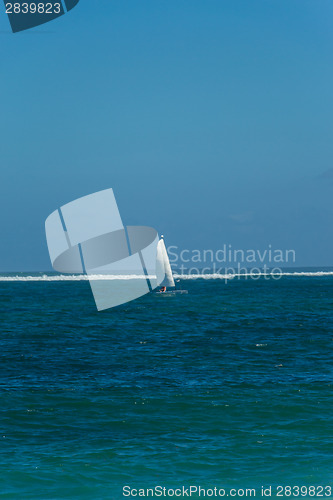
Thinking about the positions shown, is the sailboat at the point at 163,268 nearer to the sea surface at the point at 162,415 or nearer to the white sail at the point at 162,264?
the white sail at the point at 162,264

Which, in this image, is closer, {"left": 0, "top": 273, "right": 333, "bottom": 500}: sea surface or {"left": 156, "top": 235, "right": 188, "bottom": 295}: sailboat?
{"left": 0, "top": 273, "right": 333, "bottom": 500}: sea surface

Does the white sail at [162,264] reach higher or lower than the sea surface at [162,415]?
lower

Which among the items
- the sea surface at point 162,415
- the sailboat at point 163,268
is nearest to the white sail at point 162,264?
the sailboat at point 163,268

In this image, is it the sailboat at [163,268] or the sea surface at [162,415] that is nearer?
the sea surface at [162,415]

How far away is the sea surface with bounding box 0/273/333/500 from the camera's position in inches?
608

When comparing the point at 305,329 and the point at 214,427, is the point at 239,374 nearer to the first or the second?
the point at 214,427

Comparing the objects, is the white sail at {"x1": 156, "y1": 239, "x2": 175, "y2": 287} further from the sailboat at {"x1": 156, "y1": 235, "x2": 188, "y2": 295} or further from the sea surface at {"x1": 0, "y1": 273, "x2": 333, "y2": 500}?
the sea surface at {"x1": 0, "y1": 273, "x2": 333, "y2": 500}

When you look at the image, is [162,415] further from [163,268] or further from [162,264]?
[163,268]

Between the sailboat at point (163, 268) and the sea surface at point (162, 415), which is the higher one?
the sea surface at point (162, 415)

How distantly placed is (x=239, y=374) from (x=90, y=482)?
14848 mm

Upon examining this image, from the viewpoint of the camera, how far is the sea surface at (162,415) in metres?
15.4

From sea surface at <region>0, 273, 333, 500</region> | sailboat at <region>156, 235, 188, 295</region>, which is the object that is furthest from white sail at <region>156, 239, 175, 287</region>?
sea surface at <region>0, 273, 333, 500</region>

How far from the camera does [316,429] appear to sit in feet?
65.1

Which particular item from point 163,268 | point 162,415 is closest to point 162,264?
point 163,268
